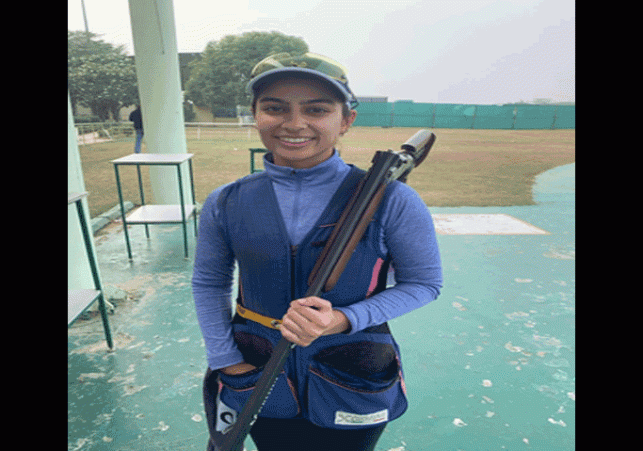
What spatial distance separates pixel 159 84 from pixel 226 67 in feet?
108

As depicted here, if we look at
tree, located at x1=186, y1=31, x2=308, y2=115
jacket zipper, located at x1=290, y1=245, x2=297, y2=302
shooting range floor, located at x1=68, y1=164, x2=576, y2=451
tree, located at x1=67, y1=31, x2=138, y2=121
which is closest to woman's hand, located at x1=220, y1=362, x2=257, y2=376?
jacket zipper, located at x1=290, y1=245, x2=297, y2=302

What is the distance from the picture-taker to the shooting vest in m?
0.96

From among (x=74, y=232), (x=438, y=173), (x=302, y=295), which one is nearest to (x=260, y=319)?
(x=302, y=295)

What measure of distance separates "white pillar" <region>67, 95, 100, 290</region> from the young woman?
6.64 feet

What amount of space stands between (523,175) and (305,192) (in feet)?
31.1

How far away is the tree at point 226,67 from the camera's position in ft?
112

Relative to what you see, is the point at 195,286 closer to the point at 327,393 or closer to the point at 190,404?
the point at 327,393

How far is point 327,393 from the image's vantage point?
3.26 ft

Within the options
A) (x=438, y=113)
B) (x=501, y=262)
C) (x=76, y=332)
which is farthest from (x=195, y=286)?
(x=438, y=113)

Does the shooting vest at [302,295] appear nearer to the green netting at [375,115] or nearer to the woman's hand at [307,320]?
the woman's hand at [307,320]

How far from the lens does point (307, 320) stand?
2.76 feet

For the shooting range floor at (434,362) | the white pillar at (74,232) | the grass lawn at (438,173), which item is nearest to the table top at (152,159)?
the white pillar at (74,232)

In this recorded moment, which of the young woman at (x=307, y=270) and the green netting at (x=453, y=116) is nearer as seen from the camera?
the young woman at (x=307, y=270)

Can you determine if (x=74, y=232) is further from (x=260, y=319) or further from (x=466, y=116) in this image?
(x=466, y=116)
